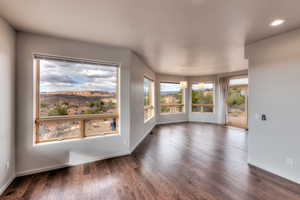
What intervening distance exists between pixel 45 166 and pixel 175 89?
20.5 feet

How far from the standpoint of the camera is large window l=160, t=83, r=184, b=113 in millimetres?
6965

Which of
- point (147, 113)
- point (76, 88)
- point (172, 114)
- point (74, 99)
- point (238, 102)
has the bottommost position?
point (172, 114)

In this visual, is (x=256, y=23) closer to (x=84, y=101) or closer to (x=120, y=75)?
(x=120, y=75)

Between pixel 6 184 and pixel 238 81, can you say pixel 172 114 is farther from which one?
pixel 6 184

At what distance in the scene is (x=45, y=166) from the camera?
2.57 m

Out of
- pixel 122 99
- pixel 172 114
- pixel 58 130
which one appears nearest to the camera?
pixel 58 130

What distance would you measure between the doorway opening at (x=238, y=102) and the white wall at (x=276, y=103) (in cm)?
374

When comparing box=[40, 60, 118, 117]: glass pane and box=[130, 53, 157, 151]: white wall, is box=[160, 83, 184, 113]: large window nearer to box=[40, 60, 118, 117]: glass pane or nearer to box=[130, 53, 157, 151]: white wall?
box=[130, 53, 157, 151]: white wall

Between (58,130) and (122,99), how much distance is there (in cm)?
151

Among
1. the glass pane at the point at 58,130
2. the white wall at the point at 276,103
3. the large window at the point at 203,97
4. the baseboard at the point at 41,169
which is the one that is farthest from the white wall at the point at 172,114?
the baseboard at the point at 41,169

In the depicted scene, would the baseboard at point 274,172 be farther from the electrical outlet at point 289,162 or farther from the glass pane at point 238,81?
the glass pane at point 238,81

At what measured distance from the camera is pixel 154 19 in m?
1.97

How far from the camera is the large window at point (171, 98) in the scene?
22.9ft

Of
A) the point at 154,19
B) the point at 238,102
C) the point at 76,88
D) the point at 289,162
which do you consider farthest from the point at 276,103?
the point at 238,102
